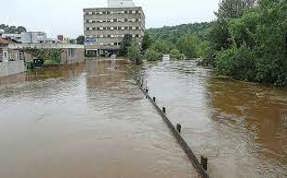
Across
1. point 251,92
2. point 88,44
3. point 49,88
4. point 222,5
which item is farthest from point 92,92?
point 88,44

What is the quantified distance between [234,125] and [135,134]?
4887 millimetres

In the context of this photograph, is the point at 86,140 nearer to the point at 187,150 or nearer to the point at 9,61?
the point at 187,150

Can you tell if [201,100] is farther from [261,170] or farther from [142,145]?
[261,170]

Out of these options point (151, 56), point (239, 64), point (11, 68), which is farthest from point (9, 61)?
point (151, 56)

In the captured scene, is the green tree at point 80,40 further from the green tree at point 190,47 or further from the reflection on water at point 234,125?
the reflection on water at point 234,125

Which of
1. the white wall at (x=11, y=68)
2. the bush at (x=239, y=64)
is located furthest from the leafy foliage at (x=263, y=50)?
the white wall at (x=11, y=68)

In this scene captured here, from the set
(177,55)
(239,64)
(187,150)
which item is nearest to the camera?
(187,150)

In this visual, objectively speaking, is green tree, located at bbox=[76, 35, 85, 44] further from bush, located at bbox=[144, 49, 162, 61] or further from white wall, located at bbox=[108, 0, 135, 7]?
bush, located at bbox=[144, 49, 162, 61]

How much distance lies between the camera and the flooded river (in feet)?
42.5

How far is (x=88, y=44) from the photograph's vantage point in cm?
12150

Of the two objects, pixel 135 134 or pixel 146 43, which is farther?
pixel 146 43

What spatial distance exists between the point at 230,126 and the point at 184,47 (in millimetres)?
94725

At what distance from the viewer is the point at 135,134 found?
17.3 meters

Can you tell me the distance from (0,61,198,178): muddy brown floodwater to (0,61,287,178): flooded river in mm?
31
